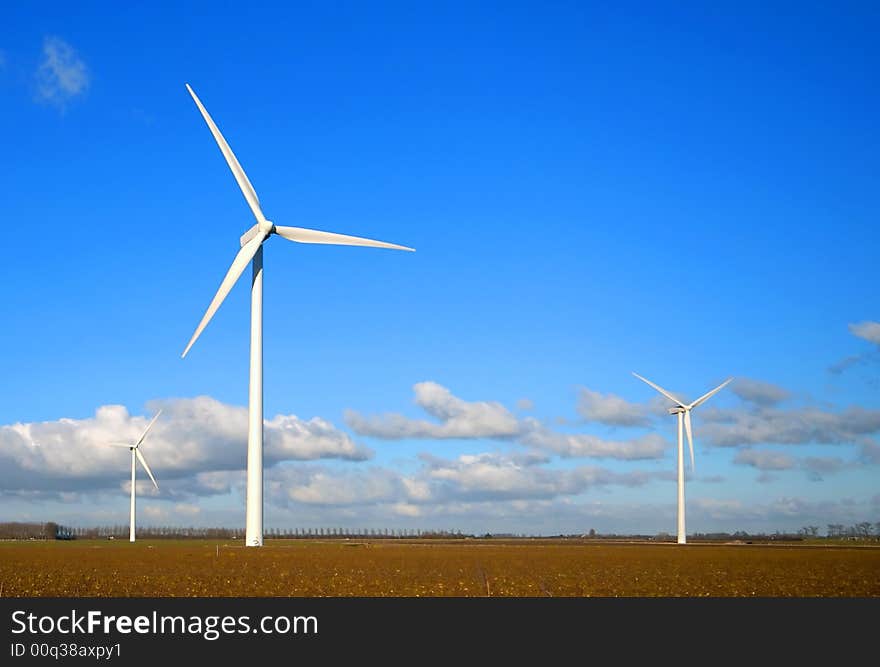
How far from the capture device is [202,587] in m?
41.2

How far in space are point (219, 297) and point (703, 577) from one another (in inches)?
1767

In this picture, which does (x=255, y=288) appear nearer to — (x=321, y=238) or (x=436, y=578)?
(x=321, y=238)

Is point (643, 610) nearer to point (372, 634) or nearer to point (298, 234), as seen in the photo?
point (372, 634)

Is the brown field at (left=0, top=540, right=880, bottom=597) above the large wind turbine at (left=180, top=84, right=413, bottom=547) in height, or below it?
below

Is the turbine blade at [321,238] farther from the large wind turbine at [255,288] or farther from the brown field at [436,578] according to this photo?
the brown field at [436,578]

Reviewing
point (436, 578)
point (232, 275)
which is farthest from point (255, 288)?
point (436, 578)

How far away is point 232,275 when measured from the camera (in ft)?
259

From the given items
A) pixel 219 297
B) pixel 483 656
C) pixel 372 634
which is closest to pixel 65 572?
pixel 219 297

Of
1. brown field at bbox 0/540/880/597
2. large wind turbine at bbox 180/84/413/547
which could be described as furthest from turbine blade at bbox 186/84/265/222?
brown field at bbox 0/540/880/597

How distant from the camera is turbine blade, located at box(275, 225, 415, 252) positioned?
3211 inches

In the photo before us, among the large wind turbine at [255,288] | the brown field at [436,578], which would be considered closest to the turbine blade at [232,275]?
the large wind turbine at [255,288]

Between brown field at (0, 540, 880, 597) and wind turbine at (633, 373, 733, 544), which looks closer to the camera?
brown field at (0, 540, 880, 597)

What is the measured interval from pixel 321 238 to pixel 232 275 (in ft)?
28.9

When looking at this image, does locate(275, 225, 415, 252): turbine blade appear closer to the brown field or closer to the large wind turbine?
the large wind turbine
